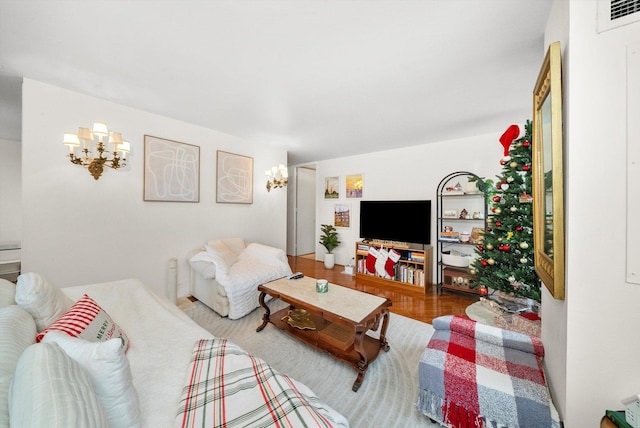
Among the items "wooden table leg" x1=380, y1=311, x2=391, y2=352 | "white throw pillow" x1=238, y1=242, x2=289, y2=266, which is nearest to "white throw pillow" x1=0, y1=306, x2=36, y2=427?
"wooden table leg" x1=380, y1=311, x2=391, y2=352

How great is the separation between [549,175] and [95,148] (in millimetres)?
3879

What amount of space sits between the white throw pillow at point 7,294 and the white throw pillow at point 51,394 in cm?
88

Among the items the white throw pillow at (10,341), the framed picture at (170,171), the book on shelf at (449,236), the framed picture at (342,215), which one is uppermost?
the framed picture at (170,171)

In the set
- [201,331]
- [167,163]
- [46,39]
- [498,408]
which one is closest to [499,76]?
[498,408]

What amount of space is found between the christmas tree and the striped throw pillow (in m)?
2.97

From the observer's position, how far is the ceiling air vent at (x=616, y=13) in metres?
0.82

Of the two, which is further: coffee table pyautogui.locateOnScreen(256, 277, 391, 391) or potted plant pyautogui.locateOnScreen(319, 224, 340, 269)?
potted plant pyautogui.locateOnScreen(319, 224, 340, 269)

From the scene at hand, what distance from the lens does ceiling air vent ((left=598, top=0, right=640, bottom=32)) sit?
2.69ft

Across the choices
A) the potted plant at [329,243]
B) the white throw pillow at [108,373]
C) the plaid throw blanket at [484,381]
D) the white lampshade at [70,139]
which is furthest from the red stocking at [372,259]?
the white lampshade at [70,139]

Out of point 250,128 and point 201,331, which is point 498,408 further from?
point 250,128

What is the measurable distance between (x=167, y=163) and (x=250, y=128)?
1.22 metres

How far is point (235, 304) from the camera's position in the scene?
8.42 feet

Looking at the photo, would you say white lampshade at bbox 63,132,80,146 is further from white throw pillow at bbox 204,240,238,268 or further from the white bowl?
the white bowl

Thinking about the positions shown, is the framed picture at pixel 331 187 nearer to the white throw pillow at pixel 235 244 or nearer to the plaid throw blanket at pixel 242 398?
the white throw pillow at pixel 235 244
